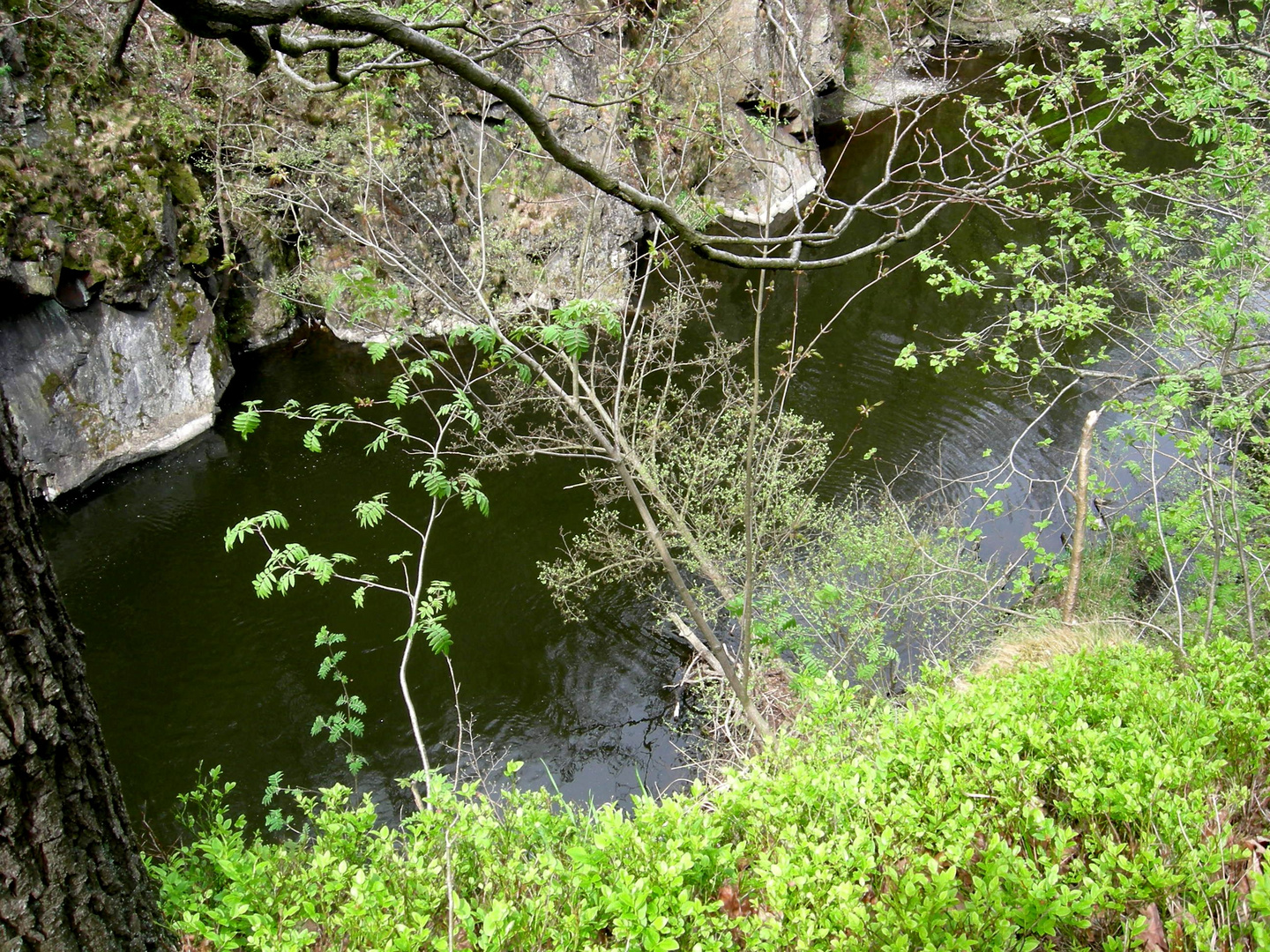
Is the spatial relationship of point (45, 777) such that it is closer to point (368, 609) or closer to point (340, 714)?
point (340, 714)

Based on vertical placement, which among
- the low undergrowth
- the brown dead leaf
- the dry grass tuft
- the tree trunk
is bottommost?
the dry grass tuft

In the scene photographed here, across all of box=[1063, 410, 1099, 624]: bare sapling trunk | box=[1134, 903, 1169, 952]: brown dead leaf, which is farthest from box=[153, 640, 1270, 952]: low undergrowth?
box=[1063, 410, 1099, 624]: bare sapling trunk

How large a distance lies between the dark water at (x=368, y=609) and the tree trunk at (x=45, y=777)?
5.79m

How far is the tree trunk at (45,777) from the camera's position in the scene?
5.80 ft

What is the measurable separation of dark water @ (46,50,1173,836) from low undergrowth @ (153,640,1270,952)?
512cm

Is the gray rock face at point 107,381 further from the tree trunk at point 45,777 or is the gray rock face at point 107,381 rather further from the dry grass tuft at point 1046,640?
the dry grass tuft at point 1046,640

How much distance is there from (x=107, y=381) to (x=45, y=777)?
38.7ft

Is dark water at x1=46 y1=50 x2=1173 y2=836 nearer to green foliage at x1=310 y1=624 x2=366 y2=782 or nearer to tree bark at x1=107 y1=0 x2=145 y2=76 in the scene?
green foliage at x1=310 y1=624 x2=366 y2=782

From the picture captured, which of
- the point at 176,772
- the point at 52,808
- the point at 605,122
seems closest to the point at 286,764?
the point at 176,772

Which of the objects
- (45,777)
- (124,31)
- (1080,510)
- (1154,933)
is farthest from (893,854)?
(1080,510)

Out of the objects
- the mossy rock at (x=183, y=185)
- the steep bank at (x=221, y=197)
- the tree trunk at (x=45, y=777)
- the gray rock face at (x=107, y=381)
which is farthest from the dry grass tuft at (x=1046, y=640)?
the mossy rock at (x=183, y=185)

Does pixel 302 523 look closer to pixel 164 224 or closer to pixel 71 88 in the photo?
pixel 164 224

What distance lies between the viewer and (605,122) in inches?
500

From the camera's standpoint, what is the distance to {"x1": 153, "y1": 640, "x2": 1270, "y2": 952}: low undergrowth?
70.8 inches
